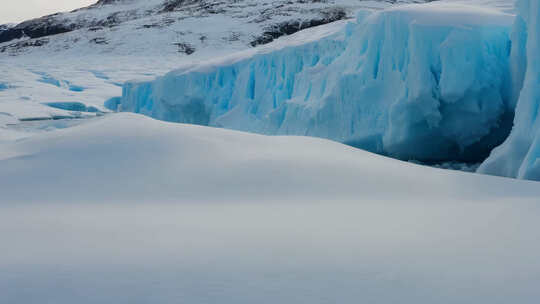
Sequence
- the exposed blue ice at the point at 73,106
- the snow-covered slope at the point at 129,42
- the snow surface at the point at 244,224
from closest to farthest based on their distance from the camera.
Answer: the snow surface at the point at 244,224 → the exposed blue ice at the point at 73,106 → the snow-covered slope at the point at 129,42

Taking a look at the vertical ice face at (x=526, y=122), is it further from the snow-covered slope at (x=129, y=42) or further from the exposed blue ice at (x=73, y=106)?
the exposed blue ice at (x=73, y=106)

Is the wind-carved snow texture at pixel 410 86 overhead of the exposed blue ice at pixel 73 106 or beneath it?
overhead

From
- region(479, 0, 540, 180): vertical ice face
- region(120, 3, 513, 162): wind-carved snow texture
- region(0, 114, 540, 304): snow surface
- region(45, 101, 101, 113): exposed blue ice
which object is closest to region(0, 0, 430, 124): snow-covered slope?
region(45, 101, 101, 113): exposed blue ice

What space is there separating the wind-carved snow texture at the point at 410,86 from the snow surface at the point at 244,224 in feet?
12.1

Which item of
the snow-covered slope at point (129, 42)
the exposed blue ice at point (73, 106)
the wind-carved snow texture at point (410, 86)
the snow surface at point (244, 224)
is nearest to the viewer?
the snow surface at point (244, 224)

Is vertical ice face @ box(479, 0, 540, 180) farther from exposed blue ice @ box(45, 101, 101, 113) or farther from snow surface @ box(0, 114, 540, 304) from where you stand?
exposed blue ice @ box(45, 101, 101, 113)

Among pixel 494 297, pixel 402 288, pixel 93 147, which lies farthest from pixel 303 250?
pixel 93 147

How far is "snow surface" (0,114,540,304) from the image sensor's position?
5.31 feet

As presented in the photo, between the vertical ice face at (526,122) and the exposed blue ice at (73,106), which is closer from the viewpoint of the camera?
the vertical ice face at (526,122)

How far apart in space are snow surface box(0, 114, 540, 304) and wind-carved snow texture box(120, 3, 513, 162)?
368cm

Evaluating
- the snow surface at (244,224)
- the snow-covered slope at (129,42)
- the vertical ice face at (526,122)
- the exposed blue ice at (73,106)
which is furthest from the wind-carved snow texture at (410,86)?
the snow-covered slope at (129,42)

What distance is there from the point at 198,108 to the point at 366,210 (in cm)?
1219

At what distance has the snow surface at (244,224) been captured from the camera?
5.31ft

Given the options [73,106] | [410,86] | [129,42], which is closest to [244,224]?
[410,86]
